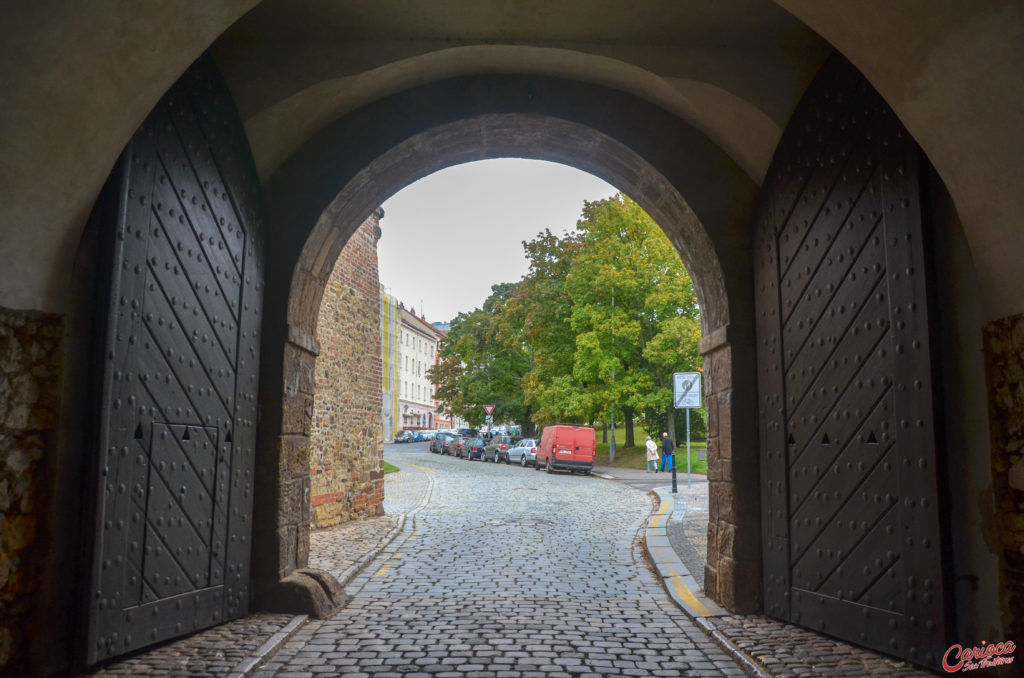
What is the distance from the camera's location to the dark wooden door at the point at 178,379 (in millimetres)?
4117

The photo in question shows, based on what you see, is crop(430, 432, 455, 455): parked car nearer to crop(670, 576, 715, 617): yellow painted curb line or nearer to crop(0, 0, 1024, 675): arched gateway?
crop(670, 576, 715, 617): yellow painted curb line

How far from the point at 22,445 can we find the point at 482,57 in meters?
4.11

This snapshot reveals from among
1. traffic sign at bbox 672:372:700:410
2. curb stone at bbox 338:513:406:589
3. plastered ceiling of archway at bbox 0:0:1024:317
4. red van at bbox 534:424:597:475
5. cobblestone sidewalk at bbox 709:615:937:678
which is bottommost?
curb stone at bbox 338:513:406:589

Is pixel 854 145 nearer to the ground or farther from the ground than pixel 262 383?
farther from the ground

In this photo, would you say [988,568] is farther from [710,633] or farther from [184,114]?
[184,114]

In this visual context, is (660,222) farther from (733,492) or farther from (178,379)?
(178,379)

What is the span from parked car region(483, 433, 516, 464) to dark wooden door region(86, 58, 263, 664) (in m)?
25.9

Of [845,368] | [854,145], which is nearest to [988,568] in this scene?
[845,368]

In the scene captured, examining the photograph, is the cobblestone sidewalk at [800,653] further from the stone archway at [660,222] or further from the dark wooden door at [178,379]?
the dark wooden door at [178,379]

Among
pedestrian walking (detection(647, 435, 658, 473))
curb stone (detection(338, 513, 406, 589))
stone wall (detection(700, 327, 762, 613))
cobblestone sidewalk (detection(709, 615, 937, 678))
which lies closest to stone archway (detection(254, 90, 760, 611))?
stone wall (detection(700, 327, 762, 613))

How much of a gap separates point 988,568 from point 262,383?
4787 mm

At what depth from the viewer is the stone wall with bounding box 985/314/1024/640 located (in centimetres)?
347

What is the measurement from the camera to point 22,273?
3.78 meters

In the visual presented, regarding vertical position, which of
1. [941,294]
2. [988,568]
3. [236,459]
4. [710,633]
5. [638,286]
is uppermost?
[638,286]
